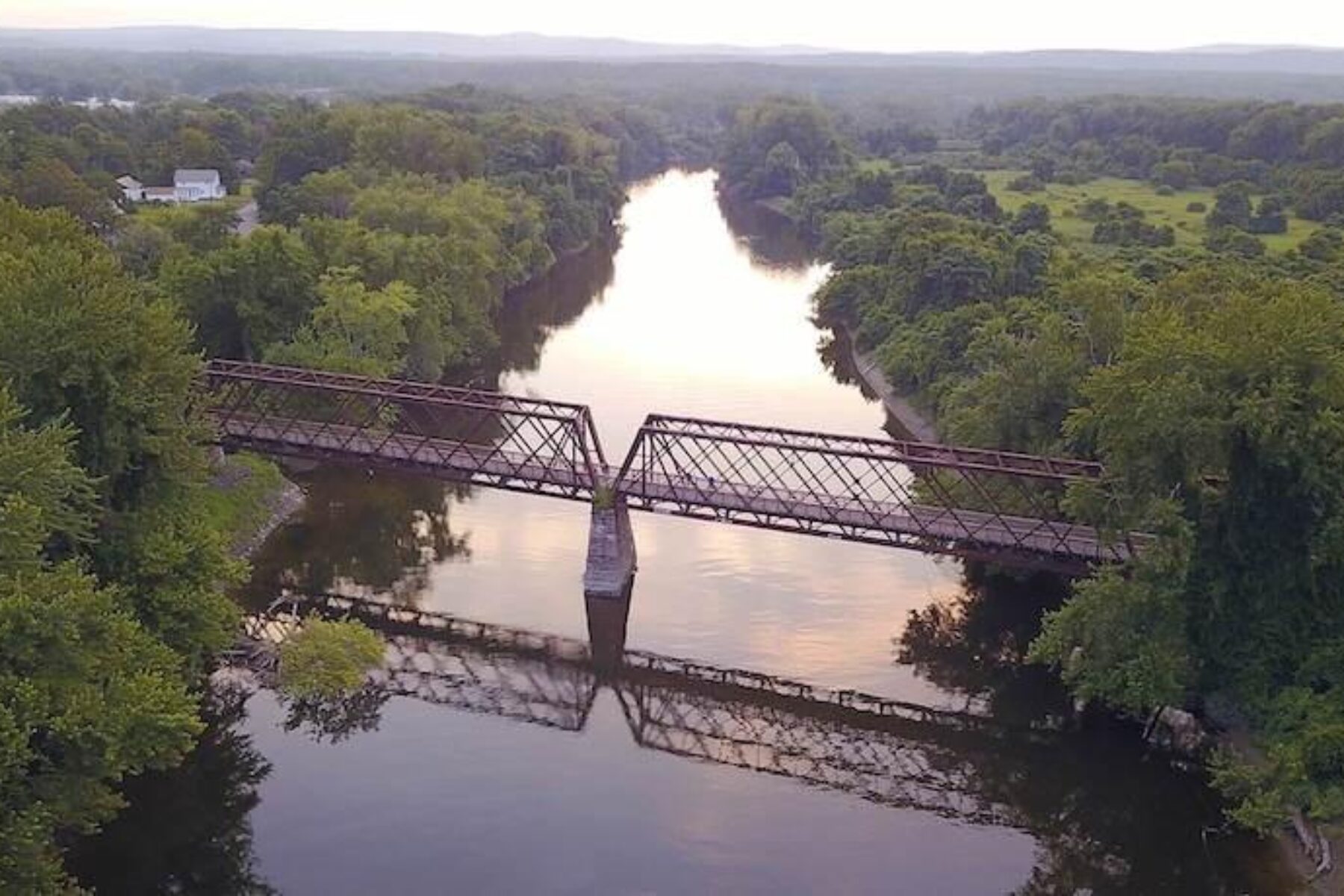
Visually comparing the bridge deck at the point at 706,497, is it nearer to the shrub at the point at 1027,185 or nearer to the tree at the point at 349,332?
the tree at the point at 349,332

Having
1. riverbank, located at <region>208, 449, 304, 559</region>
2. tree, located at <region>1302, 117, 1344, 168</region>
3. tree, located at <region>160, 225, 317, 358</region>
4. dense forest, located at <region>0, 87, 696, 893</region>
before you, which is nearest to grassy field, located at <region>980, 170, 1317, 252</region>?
tree, located at <region>1302, 117, 1344, 168</region>

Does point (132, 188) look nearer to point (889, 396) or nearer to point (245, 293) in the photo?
point (245, 293)

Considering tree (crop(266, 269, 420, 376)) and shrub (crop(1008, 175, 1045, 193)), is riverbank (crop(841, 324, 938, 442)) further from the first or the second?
shrub (crop(1008, 175, 1045, 193))

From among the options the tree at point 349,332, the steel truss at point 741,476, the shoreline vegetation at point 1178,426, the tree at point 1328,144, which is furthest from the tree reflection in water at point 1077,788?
the tree at point 1328,144

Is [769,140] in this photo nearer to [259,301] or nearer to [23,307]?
[259,301]

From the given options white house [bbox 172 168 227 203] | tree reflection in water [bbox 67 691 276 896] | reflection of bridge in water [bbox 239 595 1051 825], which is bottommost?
reflection of bridge in water [bbox 239 595 1051 825]

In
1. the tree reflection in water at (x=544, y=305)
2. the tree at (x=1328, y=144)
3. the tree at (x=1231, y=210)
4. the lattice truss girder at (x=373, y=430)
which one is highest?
the tree at (x=1328, y=144)

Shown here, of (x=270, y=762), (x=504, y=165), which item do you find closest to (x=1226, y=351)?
(x=270, y=762)

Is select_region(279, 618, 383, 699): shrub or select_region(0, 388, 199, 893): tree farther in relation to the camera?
select_region(279, 618, 383, 699): shrub
